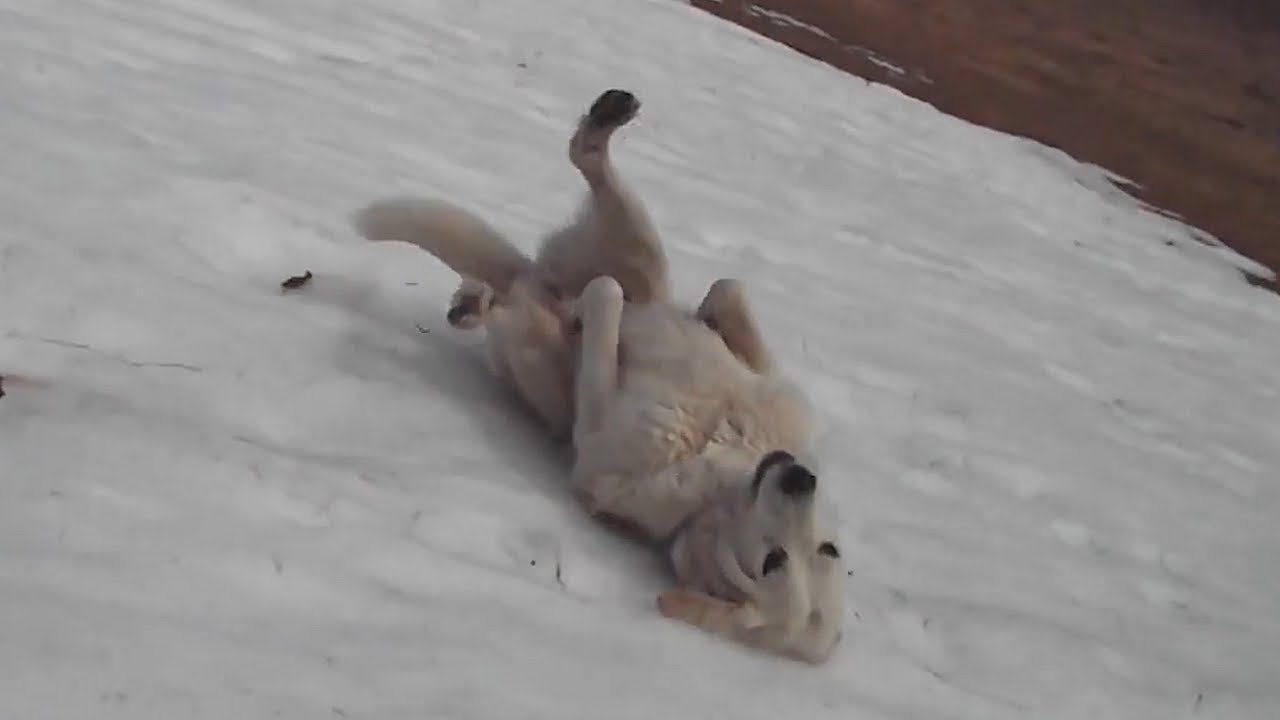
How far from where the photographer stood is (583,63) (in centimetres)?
527

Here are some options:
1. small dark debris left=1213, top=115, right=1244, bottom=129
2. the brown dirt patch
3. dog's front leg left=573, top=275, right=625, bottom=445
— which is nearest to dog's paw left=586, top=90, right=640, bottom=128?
dog's front leg left=573, top=275, right=625, bottom=445

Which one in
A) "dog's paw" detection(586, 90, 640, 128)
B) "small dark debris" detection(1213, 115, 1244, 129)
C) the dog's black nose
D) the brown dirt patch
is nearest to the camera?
the dog's black nose

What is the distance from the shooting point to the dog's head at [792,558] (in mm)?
2002

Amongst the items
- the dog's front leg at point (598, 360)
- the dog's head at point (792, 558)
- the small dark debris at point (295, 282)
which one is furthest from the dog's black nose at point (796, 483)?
the small dark debris at point (295, 282)

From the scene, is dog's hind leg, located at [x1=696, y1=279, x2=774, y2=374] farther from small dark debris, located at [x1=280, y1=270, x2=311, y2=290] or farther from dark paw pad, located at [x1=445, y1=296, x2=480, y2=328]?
→ small dark debris, located at [x1=280, y1=270, x2=311, y2=290]

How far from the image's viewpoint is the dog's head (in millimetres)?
2002

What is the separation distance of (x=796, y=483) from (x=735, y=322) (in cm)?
54

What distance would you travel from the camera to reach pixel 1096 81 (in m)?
9.05

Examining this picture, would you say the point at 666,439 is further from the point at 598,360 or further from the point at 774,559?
the point at 774,559

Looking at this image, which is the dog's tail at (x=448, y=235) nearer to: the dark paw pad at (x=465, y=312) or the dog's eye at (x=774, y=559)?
the dark paw pad at (x=465, y=312)

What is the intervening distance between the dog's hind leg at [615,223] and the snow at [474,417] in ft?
1.03

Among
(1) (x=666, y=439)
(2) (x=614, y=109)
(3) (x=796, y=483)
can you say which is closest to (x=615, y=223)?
(2) (x=614, y=109)

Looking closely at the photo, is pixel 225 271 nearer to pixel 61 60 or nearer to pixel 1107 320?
pixel 61 60

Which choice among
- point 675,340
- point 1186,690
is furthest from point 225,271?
point 1186,690
